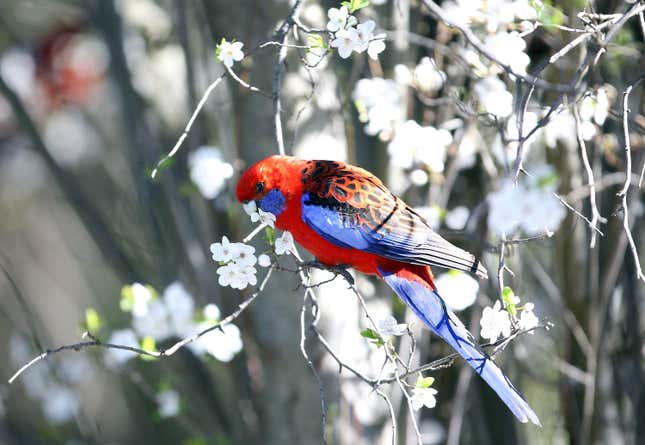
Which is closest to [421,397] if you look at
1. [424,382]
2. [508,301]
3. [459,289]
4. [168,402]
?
[424,382]

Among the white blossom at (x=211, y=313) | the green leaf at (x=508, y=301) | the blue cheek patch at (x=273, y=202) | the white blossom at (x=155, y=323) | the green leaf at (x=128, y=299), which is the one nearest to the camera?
the green leaf at (x=508, y=301)

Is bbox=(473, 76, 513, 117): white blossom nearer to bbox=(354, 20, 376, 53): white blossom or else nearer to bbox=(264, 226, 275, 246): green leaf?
bbox=(354, 20, 376, 53): white blossom

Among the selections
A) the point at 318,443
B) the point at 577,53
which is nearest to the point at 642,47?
the point at 577,53

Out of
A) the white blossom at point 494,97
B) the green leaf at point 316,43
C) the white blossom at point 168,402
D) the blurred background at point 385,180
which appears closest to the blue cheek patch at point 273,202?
the blurred background at point 385,180

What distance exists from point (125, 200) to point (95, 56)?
101 inches

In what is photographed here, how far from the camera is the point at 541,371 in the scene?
4551mm

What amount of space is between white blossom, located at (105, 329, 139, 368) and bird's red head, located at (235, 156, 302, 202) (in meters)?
0.84

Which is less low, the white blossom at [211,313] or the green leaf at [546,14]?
the green leaf at [546,14]

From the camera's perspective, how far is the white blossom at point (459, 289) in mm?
2930

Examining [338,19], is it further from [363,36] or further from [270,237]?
[270,237]

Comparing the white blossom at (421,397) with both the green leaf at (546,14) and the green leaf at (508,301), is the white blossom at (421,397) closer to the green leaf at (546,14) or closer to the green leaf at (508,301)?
the green leaf at (508,301)

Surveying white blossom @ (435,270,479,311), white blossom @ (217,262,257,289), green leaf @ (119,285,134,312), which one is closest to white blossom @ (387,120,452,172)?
white blossom @ (435,270,479,311)

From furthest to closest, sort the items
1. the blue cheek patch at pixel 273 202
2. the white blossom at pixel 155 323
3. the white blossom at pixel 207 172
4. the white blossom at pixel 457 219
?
1. the white blossom at pixel 155 323
2. the white blossom at pixel 457 219
3. the white blossom at pixel 207 172
4. the blue cheek patch at pixel 273 202

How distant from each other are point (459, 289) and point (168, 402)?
150 cm
